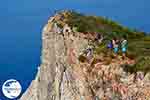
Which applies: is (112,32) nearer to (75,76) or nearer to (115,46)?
(115,46)

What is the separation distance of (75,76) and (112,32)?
5.66m

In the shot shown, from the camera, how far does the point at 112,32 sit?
45406 mm

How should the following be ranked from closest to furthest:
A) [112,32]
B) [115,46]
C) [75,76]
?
[115,46] < [75,76] < [112,32]

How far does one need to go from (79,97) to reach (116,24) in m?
10.7

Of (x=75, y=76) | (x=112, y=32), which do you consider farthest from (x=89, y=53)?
(x=112, y=32)

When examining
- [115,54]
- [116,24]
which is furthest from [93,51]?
[116,24]

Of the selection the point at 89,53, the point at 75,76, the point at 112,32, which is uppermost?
the point at 112,32

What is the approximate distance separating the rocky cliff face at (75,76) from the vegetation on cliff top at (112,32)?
2.54 feet

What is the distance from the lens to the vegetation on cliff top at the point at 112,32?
131 ft

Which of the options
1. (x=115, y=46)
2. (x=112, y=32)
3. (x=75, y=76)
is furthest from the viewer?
(x=112, y=32)

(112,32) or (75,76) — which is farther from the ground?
(112,32)

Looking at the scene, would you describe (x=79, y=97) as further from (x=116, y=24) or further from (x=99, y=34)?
(x=116, y=24)

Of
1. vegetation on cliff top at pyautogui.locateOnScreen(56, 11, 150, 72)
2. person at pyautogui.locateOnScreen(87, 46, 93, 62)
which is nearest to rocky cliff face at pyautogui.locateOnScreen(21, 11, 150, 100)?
person at pyautogui.locateOnScreen(87, 46, 93, 62)

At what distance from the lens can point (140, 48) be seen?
140ft
